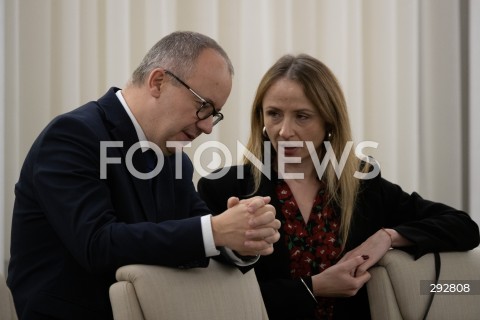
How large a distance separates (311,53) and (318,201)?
1139 mm

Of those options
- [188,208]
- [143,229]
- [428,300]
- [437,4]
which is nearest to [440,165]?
[437,4]

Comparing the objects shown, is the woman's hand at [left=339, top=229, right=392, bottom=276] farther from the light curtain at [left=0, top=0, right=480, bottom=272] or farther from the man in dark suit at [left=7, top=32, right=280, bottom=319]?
the light curtain at [left=0, top=0, right=480, bottom=272]

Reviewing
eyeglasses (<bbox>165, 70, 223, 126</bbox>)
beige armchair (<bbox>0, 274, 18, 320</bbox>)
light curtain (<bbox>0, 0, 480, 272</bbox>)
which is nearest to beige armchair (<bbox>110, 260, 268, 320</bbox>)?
beige armchair (<bbox>0, 274, 18, 320</bbox>)

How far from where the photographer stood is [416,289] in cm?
216

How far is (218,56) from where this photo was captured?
6.72 feet

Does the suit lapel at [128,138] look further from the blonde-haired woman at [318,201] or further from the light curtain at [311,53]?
the light curtain at [311,53]

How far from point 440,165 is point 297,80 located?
1392 millimetres

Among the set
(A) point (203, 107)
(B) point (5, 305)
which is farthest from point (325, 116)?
(B) point (5, 305)

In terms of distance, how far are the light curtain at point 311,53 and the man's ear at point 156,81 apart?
1.21 meters

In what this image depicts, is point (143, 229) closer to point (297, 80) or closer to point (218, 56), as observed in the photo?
point (218, 56)

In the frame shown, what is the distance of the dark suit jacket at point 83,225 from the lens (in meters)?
1.65

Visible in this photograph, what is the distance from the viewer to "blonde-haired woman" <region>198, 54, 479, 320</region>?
230cm

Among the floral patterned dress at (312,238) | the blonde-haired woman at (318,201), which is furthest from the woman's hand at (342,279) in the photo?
the floral patterned dress at (312,238)

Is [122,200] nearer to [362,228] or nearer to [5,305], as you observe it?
[5,305]
